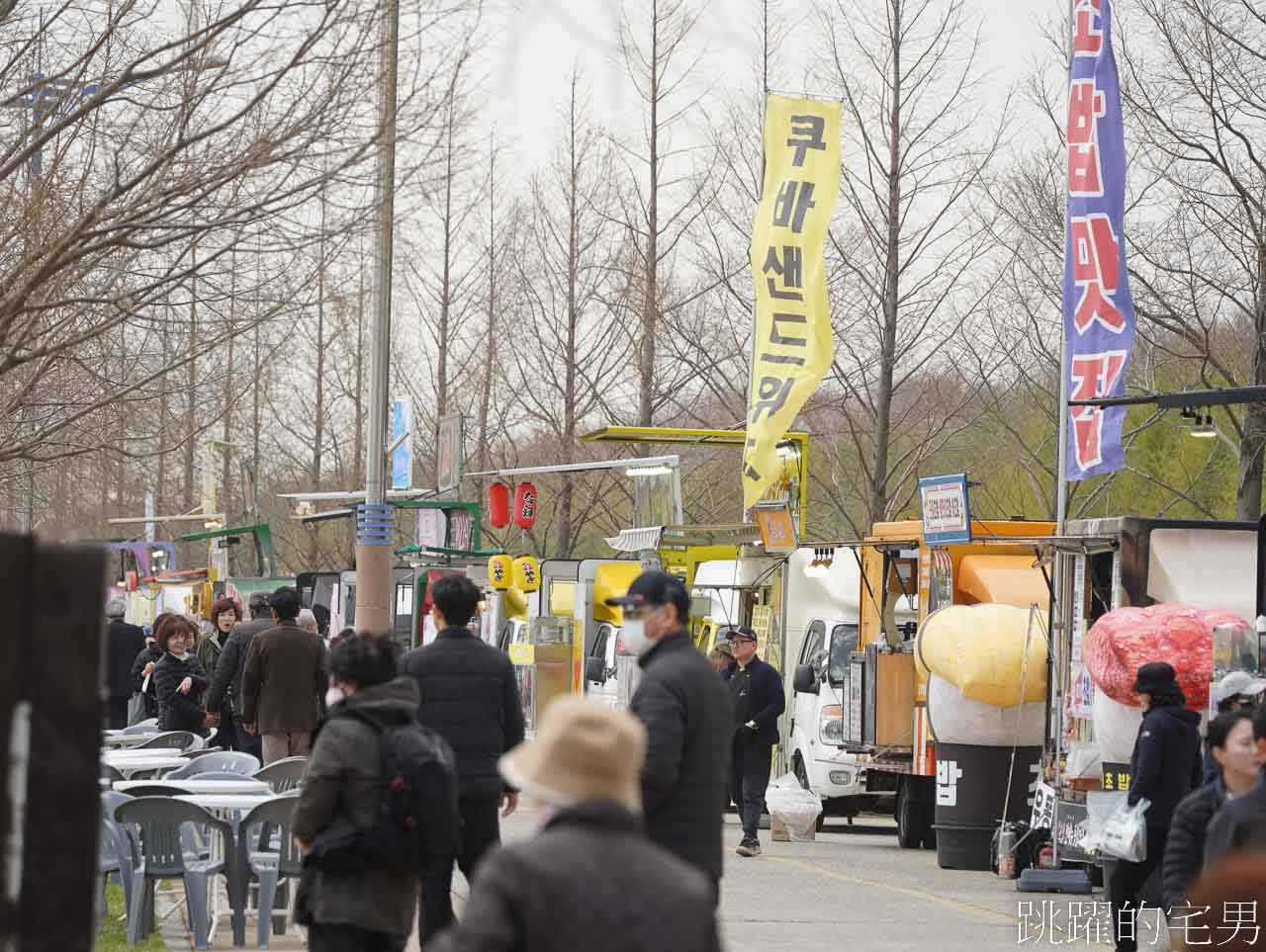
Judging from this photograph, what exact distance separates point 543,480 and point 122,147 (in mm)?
38419

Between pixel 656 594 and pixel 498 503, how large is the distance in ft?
116

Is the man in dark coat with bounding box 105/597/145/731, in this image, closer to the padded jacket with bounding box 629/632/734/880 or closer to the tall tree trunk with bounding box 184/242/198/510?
the tall tree trunk with bounding box 184/242/198/510

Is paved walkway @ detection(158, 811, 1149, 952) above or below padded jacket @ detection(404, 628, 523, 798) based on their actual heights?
below

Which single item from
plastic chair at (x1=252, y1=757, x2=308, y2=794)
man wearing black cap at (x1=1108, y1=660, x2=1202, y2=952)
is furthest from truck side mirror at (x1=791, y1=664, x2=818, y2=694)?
man wearing black cap at (x1=1108, y1=660, x2=1202, y2=952)

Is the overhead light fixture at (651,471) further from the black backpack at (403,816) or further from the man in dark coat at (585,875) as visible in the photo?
the man in dark coat at (585,875)

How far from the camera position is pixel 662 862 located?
3.73 m

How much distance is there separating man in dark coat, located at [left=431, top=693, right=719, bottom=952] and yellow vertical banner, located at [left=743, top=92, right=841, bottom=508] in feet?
53.8

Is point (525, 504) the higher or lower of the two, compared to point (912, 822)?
higher

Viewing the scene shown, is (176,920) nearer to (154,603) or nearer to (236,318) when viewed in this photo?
(236,318)

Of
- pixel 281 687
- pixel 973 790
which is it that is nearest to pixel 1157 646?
pixel 973 790

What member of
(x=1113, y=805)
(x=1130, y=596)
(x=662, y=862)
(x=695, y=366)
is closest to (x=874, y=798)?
(x=1130, y=596)

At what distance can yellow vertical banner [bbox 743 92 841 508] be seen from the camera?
2020cm

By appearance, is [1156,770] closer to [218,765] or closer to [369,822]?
[369,822]

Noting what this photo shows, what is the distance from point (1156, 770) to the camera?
10406 mm
